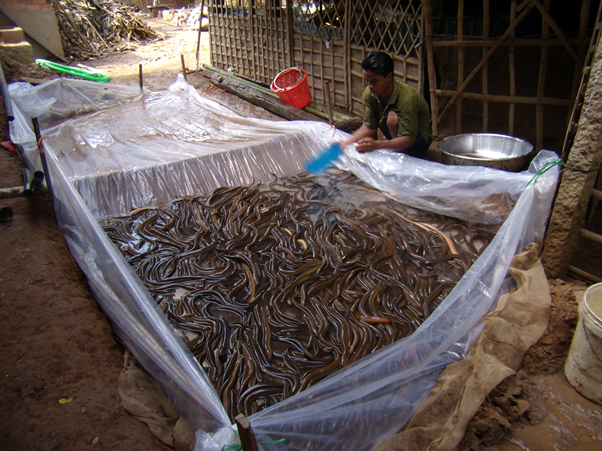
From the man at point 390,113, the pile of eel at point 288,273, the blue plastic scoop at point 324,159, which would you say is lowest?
the pile of eel at point 288,273

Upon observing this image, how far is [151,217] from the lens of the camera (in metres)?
4.03

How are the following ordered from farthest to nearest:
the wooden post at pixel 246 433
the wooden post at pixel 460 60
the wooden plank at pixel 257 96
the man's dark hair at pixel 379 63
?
the wooden plank at pixel 257 96, the wooden post at pixel 460 60, the man's dark hair at pixel 379 63, the wooden post at pixel 246 433

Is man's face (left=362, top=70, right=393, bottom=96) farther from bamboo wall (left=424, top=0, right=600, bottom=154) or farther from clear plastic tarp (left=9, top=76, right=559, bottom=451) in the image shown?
bamboo wall (left=424, top=0, right=600, bottom=154)

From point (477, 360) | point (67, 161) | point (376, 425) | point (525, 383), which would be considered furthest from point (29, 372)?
point (67, 161)

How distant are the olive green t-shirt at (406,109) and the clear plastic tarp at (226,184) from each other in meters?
0.36

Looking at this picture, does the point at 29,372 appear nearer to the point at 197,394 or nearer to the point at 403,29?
the point at 197,394

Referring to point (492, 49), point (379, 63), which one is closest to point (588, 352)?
point (379, 63)

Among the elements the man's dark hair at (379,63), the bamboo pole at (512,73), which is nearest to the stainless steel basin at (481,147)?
the bamboo pole at (512,73)

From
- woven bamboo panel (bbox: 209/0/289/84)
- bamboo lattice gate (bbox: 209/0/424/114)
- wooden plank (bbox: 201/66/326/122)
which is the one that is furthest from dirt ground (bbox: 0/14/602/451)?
woven bamboo panel (bbox: 209/0/289/84)

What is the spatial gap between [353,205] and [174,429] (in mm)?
2790

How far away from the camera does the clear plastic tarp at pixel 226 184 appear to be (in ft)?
5.97

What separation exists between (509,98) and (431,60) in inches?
42.3

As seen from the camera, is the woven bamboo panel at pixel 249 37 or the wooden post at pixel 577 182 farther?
the woven bamboo panel at pixel 249 37

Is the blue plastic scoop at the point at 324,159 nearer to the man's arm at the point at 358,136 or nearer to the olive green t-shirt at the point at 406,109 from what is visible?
the man's arm at the point at 358,136
